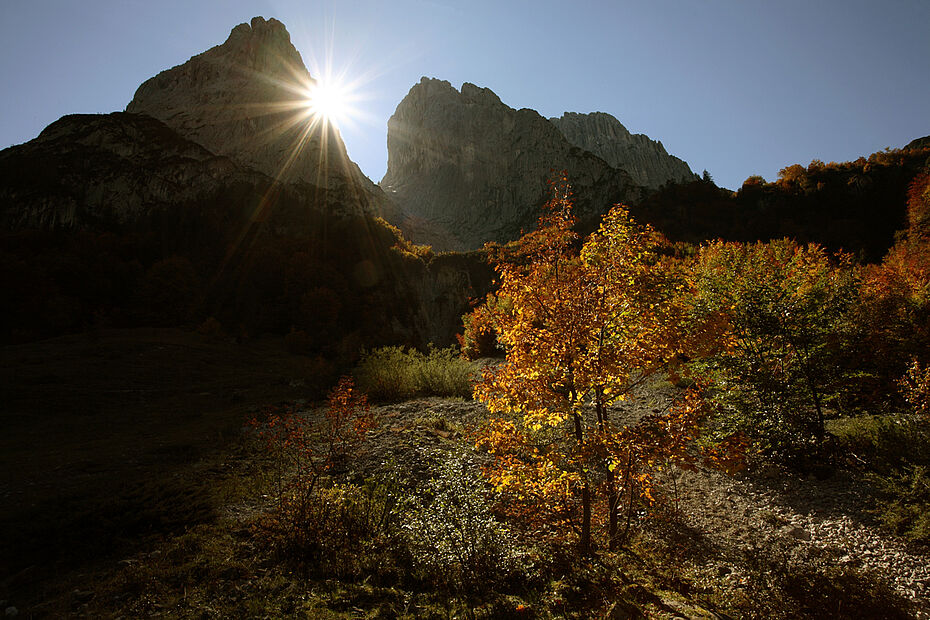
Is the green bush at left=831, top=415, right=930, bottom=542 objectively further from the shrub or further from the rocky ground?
the shrub

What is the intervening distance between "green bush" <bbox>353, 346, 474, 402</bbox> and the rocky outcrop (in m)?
67.1

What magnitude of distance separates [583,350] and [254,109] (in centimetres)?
10367

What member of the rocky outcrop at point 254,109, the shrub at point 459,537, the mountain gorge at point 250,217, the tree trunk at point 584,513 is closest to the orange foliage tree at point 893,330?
the tree trunk at point 584,513

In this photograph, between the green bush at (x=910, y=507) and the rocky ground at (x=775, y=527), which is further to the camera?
the green bush at (x=910, y=507)

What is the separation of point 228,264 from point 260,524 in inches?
2066

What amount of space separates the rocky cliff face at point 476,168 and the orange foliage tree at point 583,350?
84486mm

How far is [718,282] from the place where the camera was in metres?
9.14

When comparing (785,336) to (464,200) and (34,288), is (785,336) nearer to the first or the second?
(34,288)

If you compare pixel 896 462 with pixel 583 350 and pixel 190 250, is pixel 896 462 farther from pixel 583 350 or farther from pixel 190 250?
pixel 190 250

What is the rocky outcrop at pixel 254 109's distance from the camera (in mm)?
79500

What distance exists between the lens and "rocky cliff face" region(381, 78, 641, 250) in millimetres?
97500

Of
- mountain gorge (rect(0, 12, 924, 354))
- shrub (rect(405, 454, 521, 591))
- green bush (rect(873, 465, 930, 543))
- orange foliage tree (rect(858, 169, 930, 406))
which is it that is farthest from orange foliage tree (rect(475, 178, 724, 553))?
mountain gorge (rect(0, 12, 924, 354))

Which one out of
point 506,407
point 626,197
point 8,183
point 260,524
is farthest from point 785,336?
point 626,197

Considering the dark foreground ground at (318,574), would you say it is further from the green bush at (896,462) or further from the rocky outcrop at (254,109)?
the rocky outcrop at (254,109)
